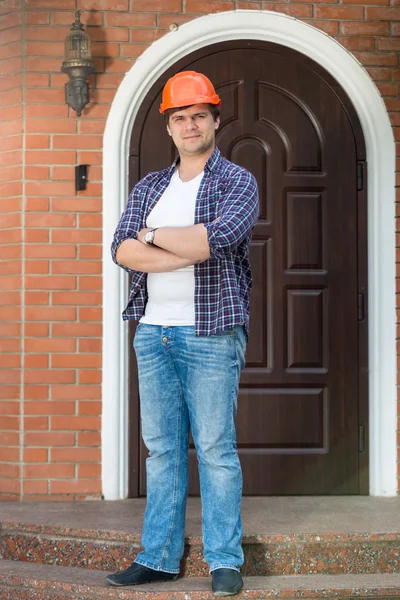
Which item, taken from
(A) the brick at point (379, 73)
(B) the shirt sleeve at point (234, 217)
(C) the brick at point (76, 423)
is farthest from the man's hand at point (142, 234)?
(A) the brick at point (379, 73)

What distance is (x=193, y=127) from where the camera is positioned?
3.12 meters

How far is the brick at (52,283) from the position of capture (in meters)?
4.39

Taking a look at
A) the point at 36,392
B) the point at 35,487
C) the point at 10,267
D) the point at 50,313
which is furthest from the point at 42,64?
the point at 35,487

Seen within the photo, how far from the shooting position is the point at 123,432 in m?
4.43

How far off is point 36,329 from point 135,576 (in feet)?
5.25

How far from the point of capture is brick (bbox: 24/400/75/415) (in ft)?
14.4

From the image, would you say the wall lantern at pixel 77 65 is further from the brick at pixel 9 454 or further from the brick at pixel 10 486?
the brick at pixel 10 486

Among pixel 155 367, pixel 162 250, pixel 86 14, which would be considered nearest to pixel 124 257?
pixel 162 250

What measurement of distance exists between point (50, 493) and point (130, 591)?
1.32 meters

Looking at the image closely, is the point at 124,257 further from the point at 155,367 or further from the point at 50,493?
the point at 50,493

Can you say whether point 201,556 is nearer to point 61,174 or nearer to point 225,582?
point 225,582

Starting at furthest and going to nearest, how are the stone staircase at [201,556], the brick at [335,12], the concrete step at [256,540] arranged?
the brick at [335,12], the concrete step at [256,540], the stone staircase at [201,556]

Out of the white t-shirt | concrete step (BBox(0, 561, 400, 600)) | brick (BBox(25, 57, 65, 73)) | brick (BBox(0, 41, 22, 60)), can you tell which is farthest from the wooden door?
the white t-shirt

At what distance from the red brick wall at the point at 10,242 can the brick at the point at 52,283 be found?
7 cm
